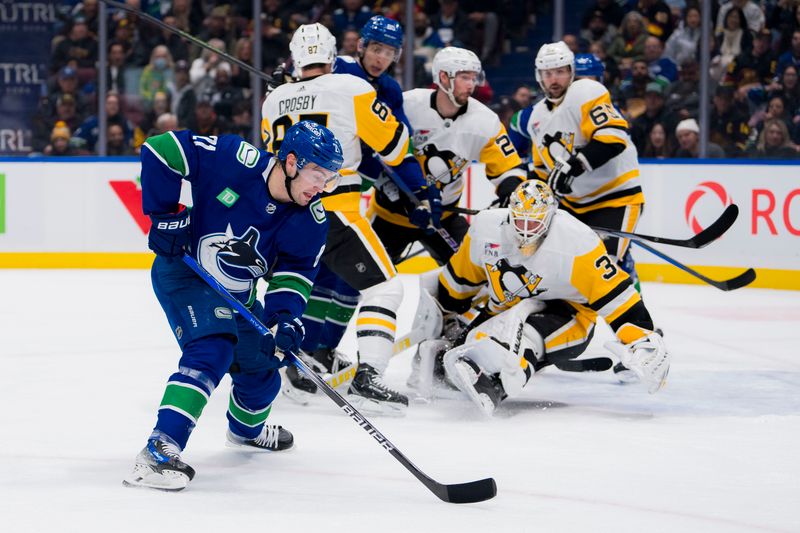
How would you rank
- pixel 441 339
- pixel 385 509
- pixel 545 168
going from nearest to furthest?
pixel 385 509, pixel 441 339, pixel 545 168

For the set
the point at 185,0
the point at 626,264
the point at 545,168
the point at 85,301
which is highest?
the point at 185,0

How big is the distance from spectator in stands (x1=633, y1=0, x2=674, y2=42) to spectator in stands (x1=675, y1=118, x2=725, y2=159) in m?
0.65

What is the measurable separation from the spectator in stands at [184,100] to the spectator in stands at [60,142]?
0.73 meters

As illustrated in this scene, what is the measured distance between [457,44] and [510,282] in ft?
16.4

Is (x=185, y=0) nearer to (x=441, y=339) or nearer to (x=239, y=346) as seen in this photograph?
(x=441, y=339)

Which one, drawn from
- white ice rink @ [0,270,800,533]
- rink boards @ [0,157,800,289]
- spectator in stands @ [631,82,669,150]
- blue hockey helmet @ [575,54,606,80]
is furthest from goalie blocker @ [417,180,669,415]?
spectator in stands @ [631,82,669,150]

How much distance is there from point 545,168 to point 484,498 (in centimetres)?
267

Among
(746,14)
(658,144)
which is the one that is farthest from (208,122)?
(746,14)

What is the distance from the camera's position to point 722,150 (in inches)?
303

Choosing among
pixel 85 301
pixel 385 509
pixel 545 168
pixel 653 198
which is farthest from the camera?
pixel 653 198

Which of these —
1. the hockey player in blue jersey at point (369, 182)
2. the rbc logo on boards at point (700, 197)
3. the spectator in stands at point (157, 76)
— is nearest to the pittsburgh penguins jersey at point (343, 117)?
the hockey player in blue jersey at point (369, 182)

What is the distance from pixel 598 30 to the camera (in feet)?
27.4

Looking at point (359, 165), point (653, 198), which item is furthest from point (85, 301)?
point (653, 198)

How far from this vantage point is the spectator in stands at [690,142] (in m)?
7.75
